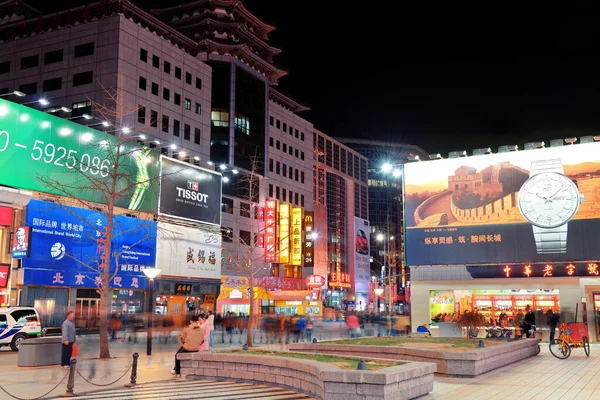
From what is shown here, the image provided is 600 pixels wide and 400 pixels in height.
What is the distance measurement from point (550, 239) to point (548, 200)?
2.14 meters

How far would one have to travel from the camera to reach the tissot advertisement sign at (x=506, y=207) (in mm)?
33438

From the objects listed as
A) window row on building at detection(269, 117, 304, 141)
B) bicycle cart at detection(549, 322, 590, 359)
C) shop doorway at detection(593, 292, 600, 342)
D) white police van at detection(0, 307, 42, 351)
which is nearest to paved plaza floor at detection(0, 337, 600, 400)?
bicycle cart at detection(549, 322, 590, 359)

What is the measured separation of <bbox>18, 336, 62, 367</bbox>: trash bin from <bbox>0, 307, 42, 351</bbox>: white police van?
774 centimetres

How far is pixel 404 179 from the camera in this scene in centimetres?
3875

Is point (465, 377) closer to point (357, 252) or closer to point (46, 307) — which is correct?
point (46, 307)

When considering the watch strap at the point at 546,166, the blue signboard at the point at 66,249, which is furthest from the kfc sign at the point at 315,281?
the watch strap at the point at 546,166

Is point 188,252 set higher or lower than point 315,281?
higher

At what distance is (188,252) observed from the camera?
2002 inches

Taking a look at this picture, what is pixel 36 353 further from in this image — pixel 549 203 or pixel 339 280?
pixel 339 280

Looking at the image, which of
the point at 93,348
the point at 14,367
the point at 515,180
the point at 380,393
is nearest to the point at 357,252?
the point at 515,180

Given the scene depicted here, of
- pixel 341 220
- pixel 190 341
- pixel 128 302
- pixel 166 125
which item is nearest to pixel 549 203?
pixel 190 341

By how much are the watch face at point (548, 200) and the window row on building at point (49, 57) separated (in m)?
37.8

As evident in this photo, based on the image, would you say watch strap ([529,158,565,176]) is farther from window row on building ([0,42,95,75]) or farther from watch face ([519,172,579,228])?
window row on building ([0,42,95,75])

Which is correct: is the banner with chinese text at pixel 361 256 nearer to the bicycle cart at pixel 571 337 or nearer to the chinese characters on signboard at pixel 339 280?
the chinese characters on signboard at pixel 339 280
